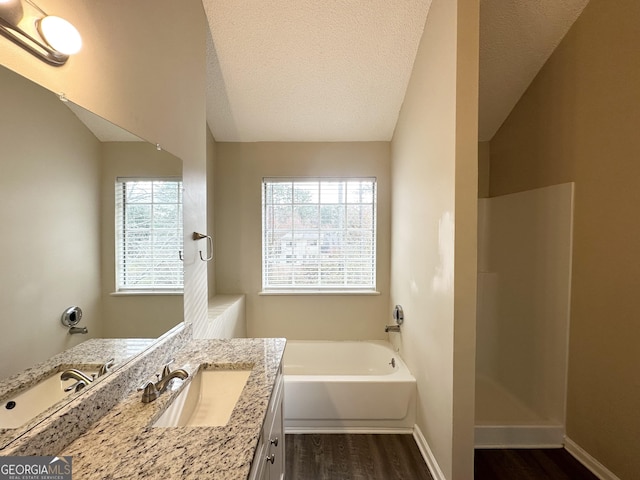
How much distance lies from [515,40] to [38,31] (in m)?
2.56

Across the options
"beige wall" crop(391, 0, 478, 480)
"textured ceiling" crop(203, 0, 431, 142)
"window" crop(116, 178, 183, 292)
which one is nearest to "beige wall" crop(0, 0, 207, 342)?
"window" crop(116, 178, 183, 292)

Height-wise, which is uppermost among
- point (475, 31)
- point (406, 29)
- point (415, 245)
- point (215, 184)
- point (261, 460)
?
point (406, 29)

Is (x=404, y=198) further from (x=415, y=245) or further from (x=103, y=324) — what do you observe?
(x=103, y=324)

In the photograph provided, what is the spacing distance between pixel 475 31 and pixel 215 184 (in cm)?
251

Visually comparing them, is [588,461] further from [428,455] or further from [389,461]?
[389,461]

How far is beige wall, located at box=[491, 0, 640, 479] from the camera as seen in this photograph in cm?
154

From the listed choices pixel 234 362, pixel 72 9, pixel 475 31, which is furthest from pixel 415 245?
pixel 72 9

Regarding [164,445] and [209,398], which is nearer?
[164,445]

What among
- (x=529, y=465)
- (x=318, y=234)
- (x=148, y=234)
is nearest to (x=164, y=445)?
(x=148, y=234)

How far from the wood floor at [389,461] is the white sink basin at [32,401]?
1437 mm

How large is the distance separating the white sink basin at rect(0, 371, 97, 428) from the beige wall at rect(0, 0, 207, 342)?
739mm

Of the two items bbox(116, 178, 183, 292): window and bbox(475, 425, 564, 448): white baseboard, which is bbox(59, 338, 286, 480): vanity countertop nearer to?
bbox(116, 178, 183, 292): window

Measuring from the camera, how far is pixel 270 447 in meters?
1.10

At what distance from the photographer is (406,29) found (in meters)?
1.90
